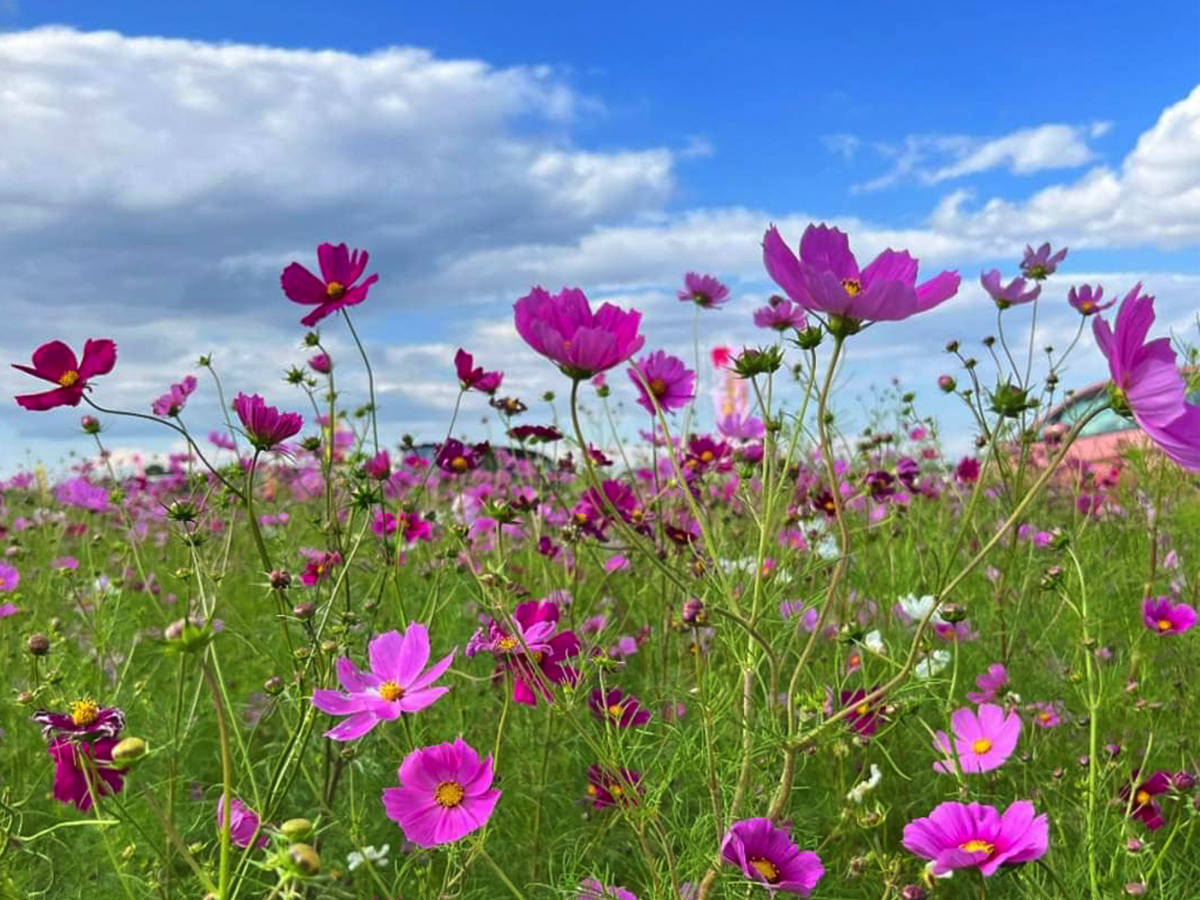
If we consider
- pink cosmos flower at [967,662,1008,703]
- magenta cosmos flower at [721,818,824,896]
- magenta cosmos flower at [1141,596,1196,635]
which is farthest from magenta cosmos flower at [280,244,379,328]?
magenta cosmos flower at [1141,596,1196,635]

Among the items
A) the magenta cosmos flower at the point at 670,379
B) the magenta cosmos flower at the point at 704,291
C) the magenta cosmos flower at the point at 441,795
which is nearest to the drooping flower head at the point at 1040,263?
the magenta cosmos flower at the point at 704,291

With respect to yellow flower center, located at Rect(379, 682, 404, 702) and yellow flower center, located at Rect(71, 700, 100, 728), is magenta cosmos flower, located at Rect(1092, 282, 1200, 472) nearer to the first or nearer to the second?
yellow flower center, located at Rect(379, 682, 404, 702)

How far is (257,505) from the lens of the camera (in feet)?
9.90

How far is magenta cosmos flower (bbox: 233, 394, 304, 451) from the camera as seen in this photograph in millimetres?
1153

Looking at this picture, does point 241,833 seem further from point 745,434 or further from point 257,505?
point 257,505

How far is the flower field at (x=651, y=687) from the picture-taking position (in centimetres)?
89

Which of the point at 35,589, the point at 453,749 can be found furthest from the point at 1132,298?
the point at 35,589

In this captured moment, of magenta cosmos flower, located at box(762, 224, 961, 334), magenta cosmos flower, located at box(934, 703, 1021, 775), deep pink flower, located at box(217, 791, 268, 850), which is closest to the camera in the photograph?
magenta cosmos flower, located at box(762, 224, 961, 334)

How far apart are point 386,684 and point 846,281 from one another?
589 mm

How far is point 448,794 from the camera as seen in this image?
1.02m

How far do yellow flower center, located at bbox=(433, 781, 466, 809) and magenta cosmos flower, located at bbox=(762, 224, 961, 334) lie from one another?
57 centimetres

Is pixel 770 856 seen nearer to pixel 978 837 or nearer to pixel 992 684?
pixel 978 837

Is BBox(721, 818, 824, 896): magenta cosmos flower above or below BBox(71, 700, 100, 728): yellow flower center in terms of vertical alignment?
below

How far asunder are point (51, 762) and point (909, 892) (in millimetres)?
1670
